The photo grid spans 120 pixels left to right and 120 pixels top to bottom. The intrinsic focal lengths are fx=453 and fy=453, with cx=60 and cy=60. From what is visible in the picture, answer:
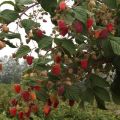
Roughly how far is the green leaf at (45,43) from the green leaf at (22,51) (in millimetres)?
107

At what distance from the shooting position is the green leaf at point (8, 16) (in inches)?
89.6

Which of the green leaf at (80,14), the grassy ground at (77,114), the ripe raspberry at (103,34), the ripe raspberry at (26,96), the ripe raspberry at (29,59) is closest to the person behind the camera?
the green leaf at (80,14)

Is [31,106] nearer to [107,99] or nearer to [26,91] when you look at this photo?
[26,91]

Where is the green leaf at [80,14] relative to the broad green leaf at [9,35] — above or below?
above

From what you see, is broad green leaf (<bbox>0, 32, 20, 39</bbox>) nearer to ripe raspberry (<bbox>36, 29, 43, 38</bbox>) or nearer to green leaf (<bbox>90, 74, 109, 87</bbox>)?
ripe raspberry (<bbox>36, 29, 43, 38</bbox>)

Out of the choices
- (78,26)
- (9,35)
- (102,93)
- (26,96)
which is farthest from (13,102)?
(78,26)

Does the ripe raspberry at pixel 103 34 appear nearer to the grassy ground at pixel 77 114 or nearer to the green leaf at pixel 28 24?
the green leaf at pixel 28 24

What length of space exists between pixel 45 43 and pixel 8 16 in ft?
0.81

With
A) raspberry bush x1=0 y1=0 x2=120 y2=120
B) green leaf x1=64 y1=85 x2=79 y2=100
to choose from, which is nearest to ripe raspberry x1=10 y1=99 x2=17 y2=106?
raspberry bush x1=0 y1=0 x2=120 y2=120

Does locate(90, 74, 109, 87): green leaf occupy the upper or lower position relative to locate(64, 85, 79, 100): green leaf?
upper

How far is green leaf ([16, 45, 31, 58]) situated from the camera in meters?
2.32

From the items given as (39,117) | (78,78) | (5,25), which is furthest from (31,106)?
(39,117)

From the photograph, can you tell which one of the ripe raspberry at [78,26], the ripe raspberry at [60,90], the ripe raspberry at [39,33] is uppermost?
the ripe raspberry at [39,33]

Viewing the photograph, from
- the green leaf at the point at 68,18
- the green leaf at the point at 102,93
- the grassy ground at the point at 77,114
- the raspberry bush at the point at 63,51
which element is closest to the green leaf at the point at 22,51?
the raspberry bush at the point at 63,51
